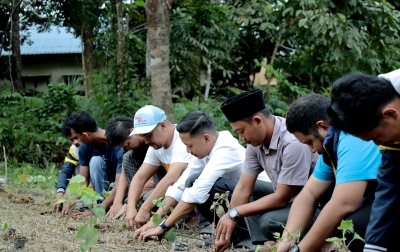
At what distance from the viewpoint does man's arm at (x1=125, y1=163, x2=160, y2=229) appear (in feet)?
16.6

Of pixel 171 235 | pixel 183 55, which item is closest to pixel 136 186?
pixel 171 235

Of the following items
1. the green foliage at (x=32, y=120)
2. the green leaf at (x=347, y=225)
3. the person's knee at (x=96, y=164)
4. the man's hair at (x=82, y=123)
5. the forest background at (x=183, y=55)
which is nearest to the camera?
the green leaf at (x=347, y=225)

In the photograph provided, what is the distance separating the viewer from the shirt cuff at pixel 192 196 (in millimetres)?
4348

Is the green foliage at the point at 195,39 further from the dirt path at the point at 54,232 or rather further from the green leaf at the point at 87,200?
the green leaf at the point at 87,200

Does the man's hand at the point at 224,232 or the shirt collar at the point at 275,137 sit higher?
the shirt collar at the point at 275,137

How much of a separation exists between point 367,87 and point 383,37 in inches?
258

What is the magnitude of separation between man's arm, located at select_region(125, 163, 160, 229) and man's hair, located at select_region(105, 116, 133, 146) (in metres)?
0.39

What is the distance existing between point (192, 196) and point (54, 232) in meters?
1.24

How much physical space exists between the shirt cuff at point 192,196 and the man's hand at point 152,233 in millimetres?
289

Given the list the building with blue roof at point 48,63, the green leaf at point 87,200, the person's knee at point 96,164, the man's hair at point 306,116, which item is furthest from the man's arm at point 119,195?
the building with blue roof at point 48,63

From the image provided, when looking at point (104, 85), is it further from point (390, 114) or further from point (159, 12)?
point (390, 114)

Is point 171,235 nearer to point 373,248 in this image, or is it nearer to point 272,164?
point 272,164

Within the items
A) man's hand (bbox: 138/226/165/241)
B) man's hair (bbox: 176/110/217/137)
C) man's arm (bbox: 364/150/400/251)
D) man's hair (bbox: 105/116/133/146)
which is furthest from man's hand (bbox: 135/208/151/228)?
man's arm (bbox: 364/150/400/251)

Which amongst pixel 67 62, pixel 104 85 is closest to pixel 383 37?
pixel 104 85
